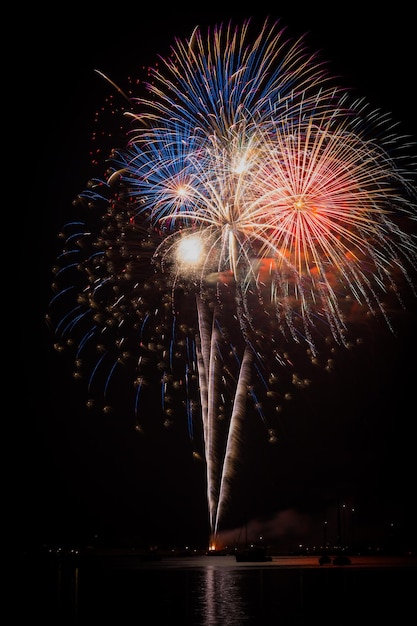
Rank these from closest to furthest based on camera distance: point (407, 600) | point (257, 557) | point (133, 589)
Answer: point (407, 600)
point (133, 589)
point (257, 557)

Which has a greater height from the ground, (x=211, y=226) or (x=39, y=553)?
(x=211, y=226)

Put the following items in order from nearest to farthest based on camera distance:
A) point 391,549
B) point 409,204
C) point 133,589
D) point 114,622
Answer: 1. point 114,622
2. point 409,204
3. point 133,589
4. point 391,549

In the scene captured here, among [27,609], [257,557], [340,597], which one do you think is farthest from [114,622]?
[257,557]

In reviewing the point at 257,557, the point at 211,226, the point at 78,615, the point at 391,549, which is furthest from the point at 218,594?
the point at 391,549

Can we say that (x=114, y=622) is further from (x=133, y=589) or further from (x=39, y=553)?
(x=39, y=553)

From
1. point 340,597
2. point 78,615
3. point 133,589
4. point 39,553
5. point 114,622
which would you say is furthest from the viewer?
point 39,553

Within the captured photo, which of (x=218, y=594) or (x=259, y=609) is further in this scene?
(x=218, y=594)

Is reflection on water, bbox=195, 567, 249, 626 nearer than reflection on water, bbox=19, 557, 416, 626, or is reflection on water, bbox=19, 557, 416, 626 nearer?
reflection on water, bbox=19, 557, 416, 626

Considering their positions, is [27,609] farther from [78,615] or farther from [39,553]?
[39,553]

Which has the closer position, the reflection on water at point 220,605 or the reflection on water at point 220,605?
the reflection on water at point 220,605
